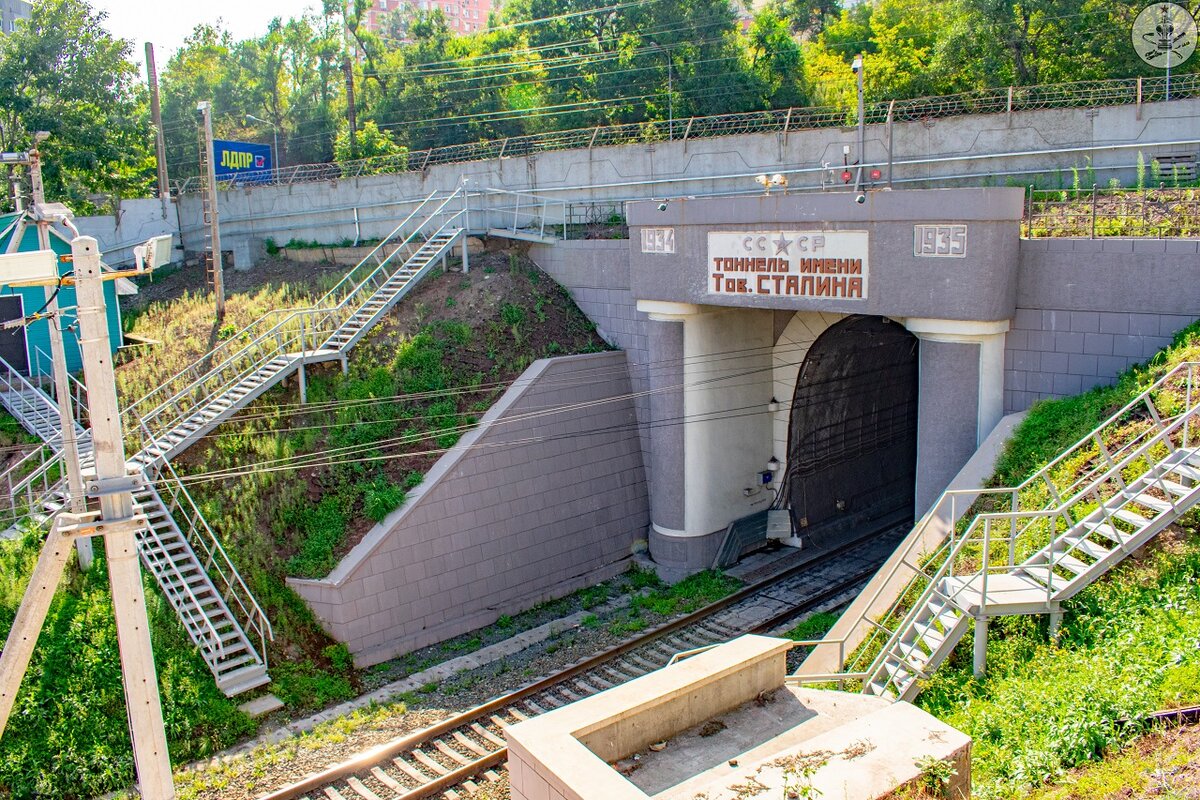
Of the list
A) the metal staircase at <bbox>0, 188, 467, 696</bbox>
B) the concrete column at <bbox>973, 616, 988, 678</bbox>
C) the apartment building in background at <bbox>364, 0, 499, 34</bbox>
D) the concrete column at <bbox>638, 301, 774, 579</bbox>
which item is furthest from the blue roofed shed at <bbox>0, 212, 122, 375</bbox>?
the apartment building in background at <bbox>364, 0, 499, 34</bbox>

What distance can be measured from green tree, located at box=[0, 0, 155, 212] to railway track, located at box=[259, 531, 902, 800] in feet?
86.3

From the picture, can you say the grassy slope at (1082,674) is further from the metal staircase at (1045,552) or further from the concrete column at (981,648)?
the metal staircase at (1045,552)

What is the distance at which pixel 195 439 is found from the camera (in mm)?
18312

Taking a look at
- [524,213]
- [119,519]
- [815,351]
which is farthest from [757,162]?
[119,519]

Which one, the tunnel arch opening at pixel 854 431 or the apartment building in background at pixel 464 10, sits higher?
the apartment building in background at pixel 464 10

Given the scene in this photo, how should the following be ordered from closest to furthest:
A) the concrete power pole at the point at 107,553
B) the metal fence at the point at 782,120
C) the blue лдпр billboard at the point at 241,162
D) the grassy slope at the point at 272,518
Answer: the concrete power pole at the point at 107,553 → the grassy slope at the point at 272,518 → the metal fence at the point at 782,120 → the blue лдпр billboard at the point at 241,162

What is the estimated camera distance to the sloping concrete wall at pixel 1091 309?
14.2m

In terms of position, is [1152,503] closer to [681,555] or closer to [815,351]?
[815,351]

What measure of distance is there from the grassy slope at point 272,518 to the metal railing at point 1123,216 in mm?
9389

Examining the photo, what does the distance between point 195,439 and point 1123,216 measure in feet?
53.8

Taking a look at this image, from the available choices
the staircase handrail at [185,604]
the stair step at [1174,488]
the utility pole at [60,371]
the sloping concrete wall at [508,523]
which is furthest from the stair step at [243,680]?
the stair step at [1174,488]

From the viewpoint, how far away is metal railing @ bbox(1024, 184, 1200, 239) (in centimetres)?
1505

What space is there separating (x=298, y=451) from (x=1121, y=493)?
13.7 meters

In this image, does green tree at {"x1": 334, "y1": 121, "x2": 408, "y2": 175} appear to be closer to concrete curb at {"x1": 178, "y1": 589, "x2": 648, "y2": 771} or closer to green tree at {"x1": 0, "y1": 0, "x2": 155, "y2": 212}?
green tree at {"x1": 0, "y1": 0, "x2": 155, "y2": 212}
